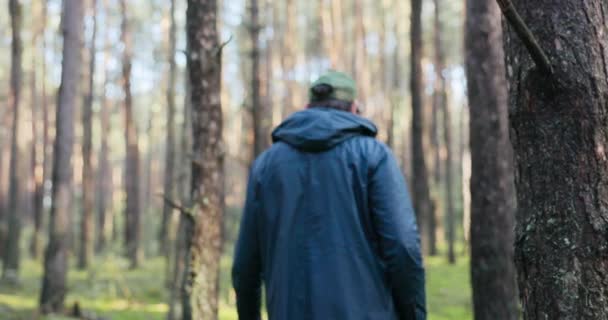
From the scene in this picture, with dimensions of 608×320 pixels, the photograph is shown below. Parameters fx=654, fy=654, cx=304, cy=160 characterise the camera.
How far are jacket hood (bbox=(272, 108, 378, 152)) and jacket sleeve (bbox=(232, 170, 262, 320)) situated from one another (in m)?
0.28

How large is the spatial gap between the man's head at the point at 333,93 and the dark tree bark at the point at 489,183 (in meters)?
3.42

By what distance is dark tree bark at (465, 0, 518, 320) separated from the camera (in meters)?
6.04

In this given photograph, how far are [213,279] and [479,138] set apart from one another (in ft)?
9.44

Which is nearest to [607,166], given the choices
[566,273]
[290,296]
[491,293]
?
[566,273]

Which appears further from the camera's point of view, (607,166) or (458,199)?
(458,199)

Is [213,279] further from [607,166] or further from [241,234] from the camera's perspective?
[607,166]

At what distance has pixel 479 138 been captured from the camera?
20.5 ft

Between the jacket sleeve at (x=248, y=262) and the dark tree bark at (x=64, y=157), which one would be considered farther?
the dark tree bark at (x=64, y=157)

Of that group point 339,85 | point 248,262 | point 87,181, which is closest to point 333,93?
point 339,85

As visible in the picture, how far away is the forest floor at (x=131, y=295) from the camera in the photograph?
11.4 metres

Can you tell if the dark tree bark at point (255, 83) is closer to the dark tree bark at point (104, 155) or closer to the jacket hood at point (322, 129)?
the jacket hood at point (322, 129)

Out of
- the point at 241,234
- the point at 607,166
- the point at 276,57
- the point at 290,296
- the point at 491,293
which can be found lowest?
the point at 491,293

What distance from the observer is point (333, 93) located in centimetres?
299

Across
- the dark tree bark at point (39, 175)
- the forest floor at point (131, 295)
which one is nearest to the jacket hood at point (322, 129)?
the forest floor at point (131, 295)
